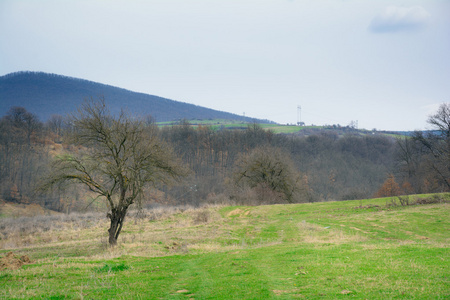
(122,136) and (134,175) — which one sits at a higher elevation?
(122,136)

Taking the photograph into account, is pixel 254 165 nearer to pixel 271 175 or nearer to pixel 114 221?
pixel 271 175

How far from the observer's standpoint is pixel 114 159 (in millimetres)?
20672

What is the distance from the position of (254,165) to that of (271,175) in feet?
11.3

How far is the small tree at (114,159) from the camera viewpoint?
1916 cm

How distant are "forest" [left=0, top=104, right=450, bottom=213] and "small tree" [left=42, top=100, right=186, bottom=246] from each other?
108 centimetres

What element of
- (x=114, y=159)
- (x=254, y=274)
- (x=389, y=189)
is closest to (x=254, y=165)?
(x=389, y=189)

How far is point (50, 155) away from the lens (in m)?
70.2

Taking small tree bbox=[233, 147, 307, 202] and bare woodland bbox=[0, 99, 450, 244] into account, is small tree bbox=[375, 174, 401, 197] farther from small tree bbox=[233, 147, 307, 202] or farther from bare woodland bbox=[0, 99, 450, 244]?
small tree bbox=[233, 147, 307, 202]

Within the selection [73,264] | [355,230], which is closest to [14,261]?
[73,264]

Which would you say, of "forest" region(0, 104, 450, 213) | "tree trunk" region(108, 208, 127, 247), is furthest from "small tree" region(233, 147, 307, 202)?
"tree trunk" region(108, 208, 127, 247)

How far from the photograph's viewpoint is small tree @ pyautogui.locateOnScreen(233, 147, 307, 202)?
52531mm

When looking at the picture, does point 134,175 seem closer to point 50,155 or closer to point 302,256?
point 302,256

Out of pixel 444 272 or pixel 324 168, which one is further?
pixel 324 168

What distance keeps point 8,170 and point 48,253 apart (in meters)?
53.8
